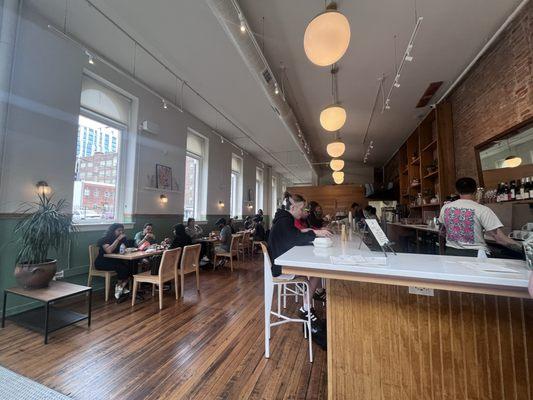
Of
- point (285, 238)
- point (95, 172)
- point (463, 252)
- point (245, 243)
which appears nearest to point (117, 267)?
point (95, 172)

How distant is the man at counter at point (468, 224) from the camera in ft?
7.07

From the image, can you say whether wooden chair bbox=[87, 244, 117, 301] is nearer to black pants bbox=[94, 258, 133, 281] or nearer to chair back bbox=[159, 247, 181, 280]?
black pants bbox=[94, 258, 133, 281]

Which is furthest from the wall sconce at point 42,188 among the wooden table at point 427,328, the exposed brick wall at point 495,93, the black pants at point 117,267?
the exposed brick wall at point 495,93

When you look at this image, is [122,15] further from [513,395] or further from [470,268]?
[513,395]

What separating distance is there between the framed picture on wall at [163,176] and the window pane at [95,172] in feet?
2.79

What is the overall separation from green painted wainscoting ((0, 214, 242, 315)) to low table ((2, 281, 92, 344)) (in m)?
0.39

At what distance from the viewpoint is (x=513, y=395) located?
1.24 meters

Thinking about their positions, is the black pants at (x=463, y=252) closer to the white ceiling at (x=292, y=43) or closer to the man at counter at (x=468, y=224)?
the man at counter at (x=468, y=224)

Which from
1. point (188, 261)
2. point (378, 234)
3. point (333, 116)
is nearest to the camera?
point (378, 234)

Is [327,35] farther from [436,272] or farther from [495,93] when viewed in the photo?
[495,93]

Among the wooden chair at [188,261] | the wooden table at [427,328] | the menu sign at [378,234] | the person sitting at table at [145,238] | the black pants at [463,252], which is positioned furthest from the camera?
the person sitting at table at [145,238]

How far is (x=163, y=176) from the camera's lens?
561cm

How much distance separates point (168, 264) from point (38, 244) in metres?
1.55

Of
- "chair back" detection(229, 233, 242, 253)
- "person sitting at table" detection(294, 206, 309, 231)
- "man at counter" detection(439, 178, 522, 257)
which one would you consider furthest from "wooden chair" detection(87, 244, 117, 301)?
"man at counter" detection(439, 178, 522, 257)
